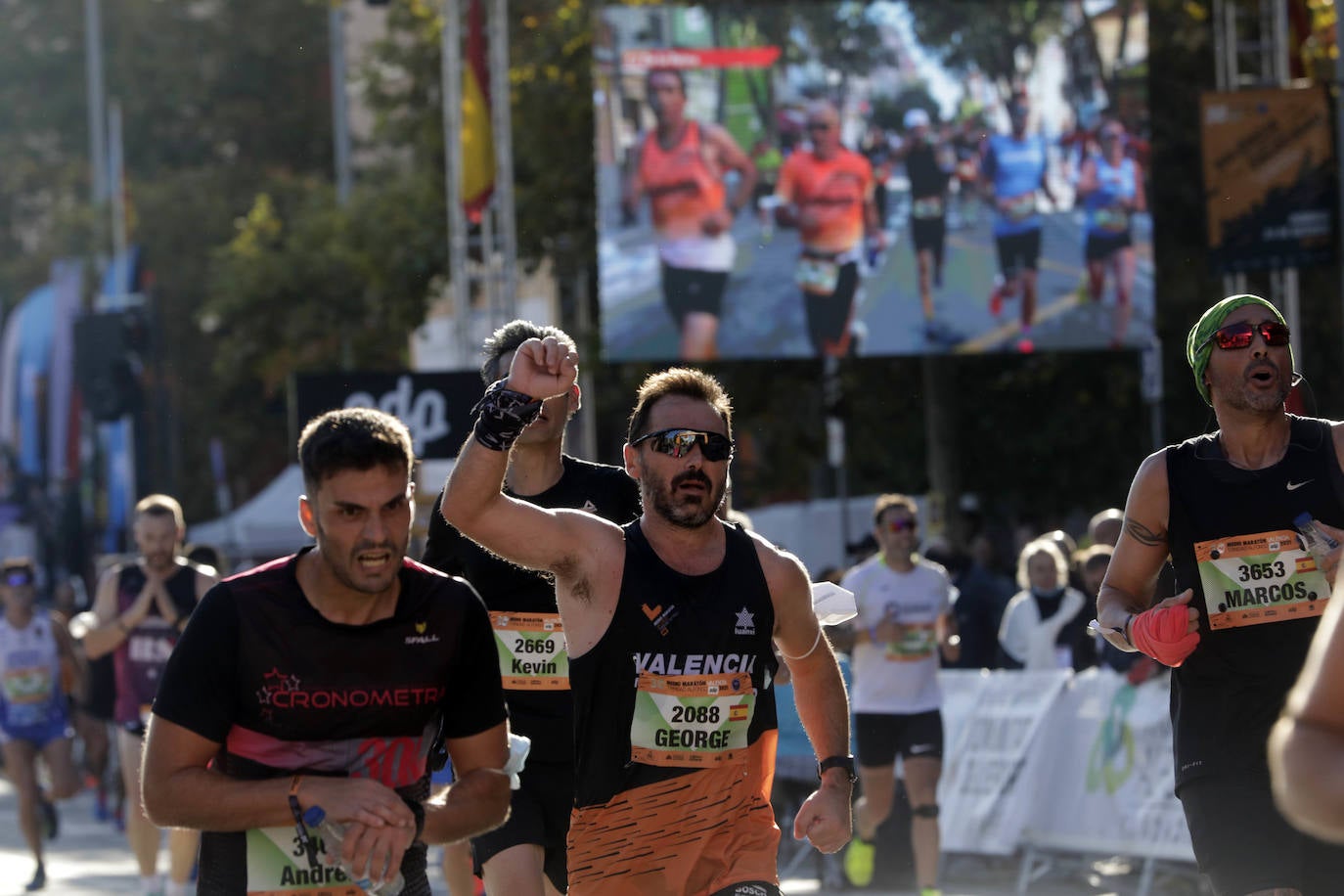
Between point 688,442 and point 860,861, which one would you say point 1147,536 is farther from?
point 860,861

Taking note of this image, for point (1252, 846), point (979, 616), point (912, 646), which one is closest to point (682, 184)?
point (979, 616)

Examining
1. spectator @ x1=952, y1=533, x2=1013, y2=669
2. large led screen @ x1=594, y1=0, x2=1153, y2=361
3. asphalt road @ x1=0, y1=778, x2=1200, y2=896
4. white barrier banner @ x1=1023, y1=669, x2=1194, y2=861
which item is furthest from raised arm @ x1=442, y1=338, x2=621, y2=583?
large led screen @ x1=594, y1=0, x2=1153, y2=361

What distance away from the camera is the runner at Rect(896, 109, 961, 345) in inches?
858

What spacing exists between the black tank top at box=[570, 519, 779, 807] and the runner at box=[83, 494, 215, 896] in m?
6.25

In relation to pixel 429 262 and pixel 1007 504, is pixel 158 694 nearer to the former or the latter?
pixel 429 262

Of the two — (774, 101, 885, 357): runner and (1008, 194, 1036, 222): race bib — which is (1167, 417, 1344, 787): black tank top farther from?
(1008, 194, 1036, 222): race bib

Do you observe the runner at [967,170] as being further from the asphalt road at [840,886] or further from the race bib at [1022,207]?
the asphalt road at [840,886]

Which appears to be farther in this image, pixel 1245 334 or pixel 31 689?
pixel 31 689

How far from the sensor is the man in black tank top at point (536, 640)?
6.29 meters

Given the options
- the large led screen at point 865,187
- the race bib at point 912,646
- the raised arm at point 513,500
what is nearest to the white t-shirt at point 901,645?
the race bib at point 912,646

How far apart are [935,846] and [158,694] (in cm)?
753

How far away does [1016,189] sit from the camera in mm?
21812

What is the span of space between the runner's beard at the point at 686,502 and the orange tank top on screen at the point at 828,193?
1692 cm

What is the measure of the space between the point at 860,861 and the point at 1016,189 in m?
11.0
